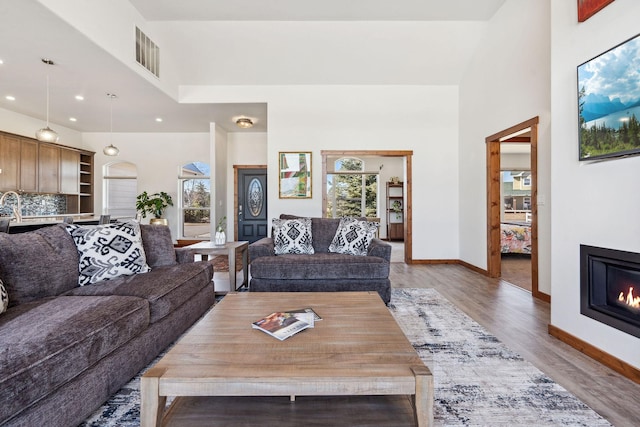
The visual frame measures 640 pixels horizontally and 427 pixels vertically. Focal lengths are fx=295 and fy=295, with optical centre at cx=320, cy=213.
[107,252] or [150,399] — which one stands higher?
[107,252]

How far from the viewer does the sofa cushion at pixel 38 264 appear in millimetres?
1791

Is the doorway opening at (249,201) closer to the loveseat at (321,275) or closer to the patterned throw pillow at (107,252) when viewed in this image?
the loveseat at (321,275)

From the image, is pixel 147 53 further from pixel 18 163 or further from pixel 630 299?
pixel 630 299

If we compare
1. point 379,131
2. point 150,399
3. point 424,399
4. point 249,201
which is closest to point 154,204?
point 249,201

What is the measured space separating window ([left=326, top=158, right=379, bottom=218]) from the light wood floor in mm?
4740

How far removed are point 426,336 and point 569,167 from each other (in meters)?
1.69

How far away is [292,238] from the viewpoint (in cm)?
360

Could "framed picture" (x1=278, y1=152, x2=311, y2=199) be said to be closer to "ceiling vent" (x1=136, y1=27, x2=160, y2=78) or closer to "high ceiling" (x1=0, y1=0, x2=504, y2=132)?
"high ceiling" (x1=0, y1=0, x2=504, y2=132)

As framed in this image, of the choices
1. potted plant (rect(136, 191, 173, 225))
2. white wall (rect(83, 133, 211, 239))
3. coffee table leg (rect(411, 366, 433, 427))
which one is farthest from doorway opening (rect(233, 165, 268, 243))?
coffee table leg (rect(411, 366, 433, 427))

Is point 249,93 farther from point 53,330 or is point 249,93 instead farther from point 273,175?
point 53,330

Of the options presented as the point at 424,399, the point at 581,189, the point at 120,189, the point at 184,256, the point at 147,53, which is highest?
the point at 147,53

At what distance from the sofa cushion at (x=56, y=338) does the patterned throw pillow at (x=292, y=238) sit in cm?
187

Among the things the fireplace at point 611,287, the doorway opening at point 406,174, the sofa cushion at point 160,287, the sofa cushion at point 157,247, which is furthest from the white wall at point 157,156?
the fireplace at point 611,287

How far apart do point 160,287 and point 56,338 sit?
0.83 m
